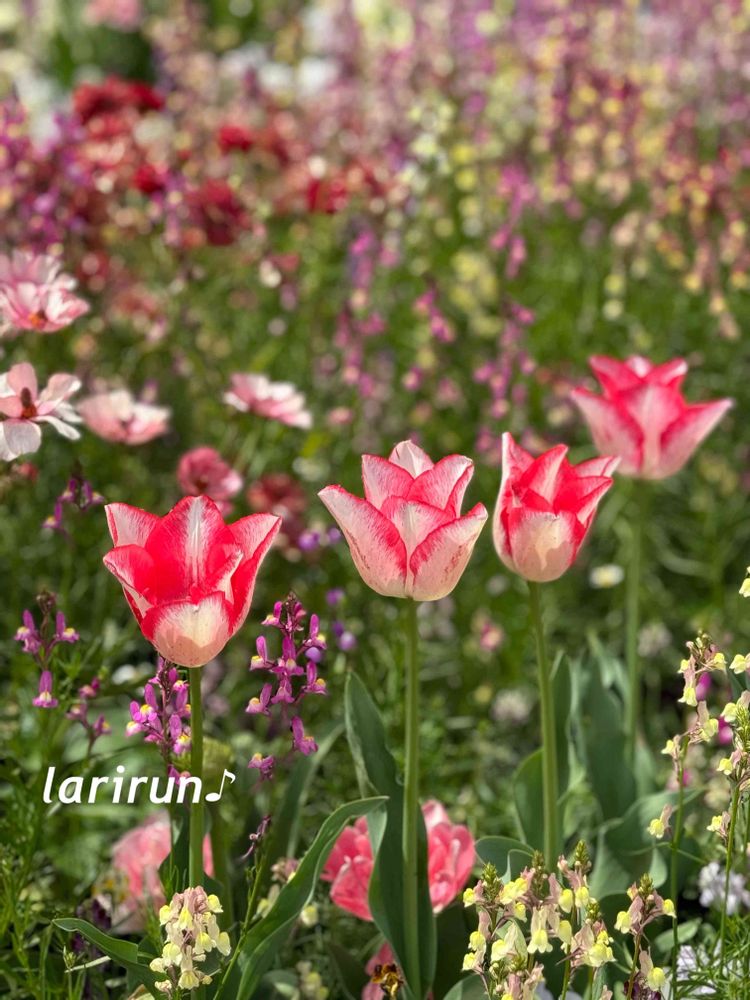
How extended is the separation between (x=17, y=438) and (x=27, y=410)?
0.05 meters

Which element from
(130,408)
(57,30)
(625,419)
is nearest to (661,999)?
(625,419)

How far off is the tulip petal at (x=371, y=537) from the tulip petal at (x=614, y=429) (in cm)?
36

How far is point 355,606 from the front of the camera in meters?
1.69

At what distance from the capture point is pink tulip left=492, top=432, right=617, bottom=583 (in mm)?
973

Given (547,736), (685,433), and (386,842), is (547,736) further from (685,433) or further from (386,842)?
(685,433)

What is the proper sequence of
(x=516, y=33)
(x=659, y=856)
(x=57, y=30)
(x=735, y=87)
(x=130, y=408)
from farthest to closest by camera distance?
(x=57, y=30), (x=516, y=33), (x=735, y=87), (x=130, y=408), (x=659, y=856)

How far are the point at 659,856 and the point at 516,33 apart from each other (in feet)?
7.71

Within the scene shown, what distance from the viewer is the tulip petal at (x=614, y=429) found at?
47.8 inches

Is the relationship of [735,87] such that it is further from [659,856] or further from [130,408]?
[659,856]

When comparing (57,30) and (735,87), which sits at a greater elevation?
(57,30)

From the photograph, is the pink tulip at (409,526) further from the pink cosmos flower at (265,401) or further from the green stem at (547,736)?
the pink cosmos flower at (265,401)

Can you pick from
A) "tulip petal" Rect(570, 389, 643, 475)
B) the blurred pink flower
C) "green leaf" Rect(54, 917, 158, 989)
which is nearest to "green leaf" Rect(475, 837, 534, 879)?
"green leaf" Rect(54, 917, 158, 989)

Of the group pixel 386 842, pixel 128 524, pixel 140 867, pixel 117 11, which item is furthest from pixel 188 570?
pixel 117 11

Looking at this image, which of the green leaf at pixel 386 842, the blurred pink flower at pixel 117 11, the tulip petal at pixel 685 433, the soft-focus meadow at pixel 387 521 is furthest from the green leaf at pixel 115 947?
the blurred pink flower at pixel 117 11
